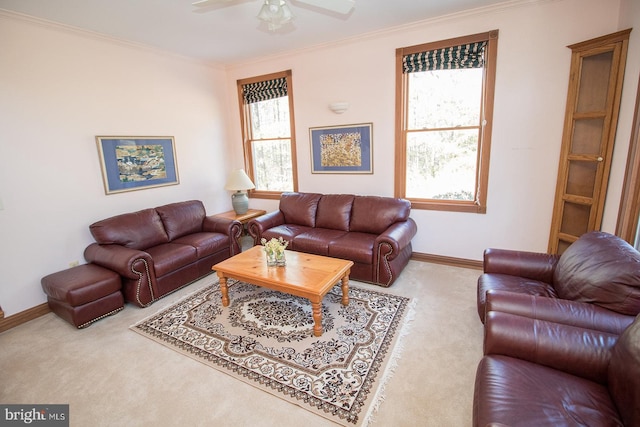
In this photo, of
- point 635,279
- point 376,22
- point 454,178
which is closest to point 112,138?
point 376,22

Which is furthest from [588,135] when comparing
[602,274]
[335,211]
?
[335,211]

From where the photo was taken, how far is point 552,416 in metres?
1.21

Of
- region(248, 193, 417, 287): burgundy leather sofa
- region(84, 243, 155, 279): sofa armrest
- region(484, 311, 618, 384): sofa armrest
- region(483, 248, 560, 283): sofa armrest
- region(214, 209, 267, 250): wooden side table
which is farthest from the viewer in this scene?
region(214, 209, 267, 250): wooden side table

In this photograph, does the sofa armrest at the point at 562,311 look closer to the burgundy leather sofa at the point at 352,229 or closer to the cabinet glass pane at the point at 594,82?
the burgundy leather sofa at the point at 352,229

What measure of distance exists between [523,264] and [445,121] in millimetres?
1943

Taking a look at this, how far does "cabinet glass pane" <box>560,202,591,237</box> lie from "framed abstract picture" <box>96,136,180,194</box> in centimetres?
472

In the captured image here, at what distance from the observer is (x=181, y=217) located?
3.97 m

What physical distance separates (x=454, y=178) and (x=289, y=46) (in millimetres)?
2790

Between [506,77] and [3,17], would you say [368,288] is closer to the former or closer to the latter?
[506,77]

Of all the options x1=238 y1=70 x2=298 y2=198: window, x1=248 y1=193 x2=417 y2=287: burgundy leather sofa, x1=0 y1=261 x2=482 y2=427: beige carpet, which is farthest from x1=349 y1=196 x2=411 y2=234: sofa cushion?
x1=238 y1=70 x2=298 y2=198: window

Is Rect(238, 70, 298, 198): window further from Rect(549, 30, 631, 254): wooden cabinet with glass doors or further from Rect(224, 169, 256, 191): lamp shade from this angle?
Rect(549, 30, 631, 254): wooden cabinet with glass doors

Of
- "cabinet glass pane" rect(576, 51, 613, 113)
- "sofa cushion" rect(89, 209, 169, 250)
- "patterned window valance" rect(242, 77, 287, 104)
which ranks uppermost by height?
"patterned window valance" rect(242, 77, 287, 104)

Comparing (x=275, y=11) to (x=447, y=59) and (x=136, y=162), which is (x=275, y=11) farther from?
(x=136, y=162)

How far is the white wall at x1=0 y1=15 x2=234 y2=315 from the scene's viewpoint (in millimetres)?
2818
